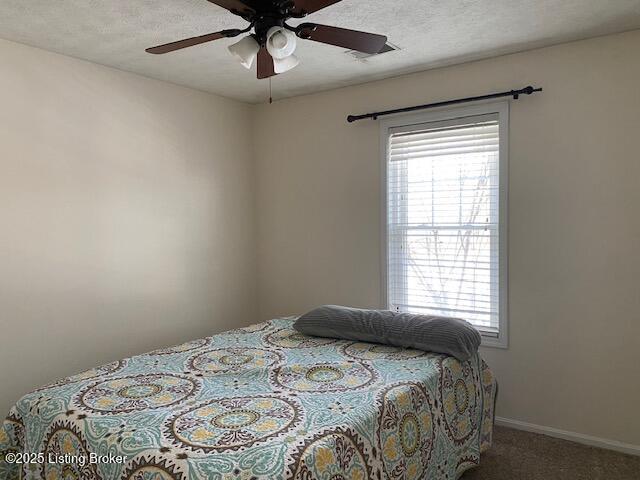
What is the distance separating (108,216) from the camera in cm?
334

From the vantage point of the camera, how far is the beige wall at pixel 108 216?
2898 mm

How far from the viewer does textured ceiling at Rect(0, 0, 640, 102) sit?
2.44 metres

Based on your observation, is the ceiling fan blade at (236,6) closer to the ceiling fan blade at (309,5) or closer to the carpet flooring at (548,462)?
the ceiling fan blade at (309,5)

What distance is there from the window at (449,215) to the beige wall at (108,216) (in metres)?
1.44

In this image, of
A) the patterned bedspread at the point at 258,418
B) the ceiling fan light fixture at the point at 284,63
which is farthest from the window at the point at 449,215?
the ceiling fan light fixture at the point at 284,63

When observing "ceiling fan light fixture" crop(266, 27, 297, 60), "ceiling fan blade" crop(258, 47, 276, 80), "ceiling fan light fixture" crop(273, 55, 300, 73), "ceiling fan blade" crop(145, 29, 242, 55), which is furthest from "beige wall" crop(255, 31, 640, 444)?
"ceiling fan blade" crop(145, 29, 242, 55)

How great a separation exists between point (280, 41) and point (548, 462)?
8.64 ft

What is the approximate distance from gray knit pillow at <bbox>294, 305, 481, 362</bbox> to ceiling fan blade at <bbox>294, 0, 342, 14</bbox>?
65.5 inches

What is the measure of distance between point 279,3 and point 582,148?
2070 millimetres

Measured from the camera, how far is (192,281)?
3.94m

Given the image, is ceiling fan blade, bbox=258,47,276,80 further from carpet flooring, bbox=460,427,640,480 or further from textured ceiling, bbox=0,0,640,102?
carpet flooring, bbox=460,427,640,480

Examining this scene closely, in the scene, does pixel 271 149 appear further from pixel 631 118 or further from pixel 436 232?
pixel 631 118

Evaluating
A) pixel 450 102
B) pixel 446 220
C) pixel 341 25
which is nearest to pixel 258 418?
pixel 341 25

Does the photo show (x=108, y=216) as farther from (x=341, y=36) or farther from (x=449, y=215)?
(x=449, y=215)
